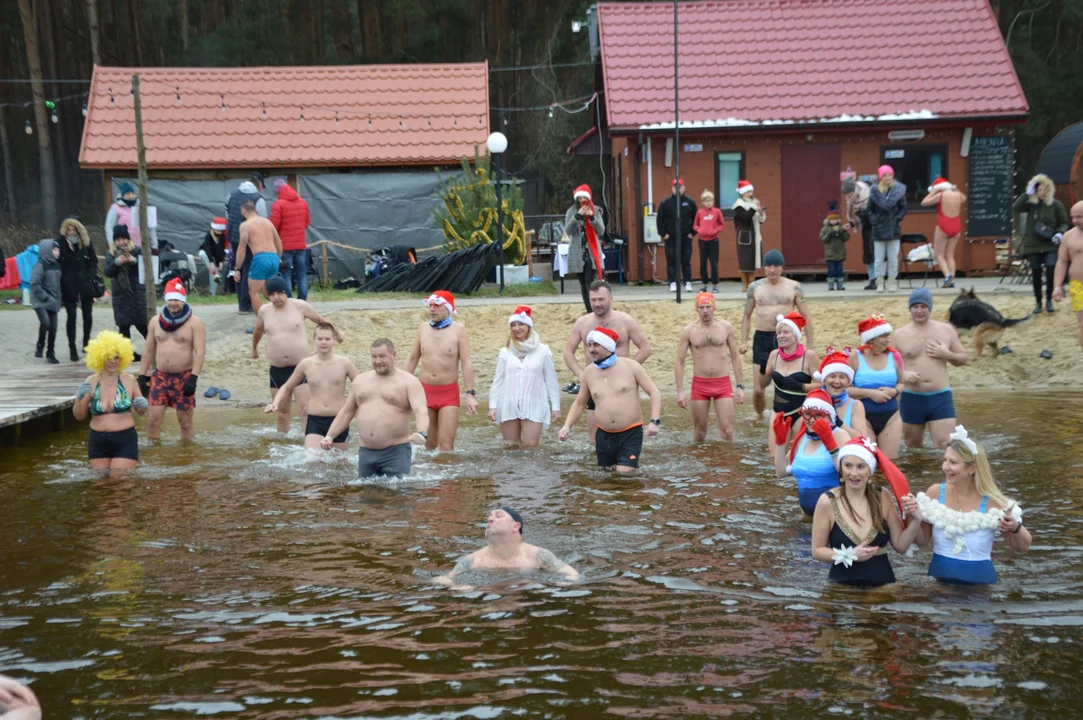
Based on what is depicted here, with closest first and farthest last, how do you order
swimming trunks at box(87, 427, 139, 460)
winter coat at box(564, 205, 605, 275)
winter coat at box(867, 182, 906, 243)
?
swimming trunks at box(87, 427, 139, 460)
winter coat at box(564, 205, 605, 275)
winter coat at box(867, 182, 906, 243)

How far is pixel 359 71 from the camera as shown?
89.4ft

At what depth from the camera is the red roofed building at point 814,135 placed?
21.8 meters

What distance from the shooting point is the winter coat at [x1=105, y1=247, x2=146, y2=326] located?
1527 centimetres

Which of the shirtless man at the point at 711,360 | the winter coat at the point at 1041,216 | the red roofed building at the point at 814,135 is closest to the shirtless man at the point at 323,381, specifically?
the shirtless man at the point at 711,360

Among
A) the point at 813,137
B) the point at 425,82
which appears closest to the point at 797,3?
the point at 813,137

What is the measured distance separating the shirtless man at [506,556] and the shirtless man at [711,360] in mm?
4025

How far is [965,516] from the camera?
6883mm

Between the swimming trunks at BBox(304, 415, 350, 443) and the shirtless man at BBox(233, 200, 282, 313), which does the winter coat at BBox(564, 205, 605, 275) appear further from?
the swimming trunks at BBox(304, 415, 350, 443)

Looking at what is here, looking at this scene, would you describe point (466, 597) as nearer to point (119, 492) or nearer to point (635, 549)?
point (635, 549)

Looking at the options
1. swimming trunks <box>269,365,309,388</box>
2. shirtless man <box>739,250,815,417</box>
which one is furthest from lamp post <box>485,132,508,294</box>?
shirtless man <box>739,250,815,417</box>

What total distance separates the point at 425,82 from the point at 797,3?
835cm

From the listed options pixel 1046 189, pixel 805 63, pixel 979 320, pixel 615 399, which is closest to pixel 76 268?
pixel 615 399

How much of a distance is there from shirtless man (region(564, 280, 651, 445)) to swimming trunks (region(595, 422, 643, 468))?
72cm

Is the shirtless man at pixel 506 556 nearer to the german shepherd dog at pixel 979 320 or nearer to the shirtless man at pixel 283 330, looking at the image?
the shirtless man at pixel 283 330
